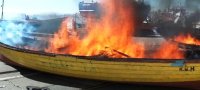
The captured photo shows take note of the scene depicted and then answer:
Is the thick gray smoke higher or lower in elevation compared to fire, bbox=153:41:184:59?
higher

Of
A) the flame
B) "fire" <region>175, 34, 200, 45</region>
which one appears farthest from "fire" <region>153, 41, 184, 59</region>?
"fire" <region>175, 34, 200, 45</region>

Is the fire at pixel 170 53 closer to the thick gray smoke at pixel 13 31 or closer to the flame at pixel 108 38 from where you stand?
the flame at pixel 108 38

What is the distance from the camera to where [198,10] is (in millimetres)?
19312

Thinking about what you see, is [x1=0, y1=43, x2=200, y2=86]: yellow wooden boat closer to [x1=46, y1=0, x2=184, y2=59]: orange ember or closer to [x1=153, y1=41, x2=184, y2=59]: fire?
[x1=46, y1=0, x2=184, y2=59]: orange ember

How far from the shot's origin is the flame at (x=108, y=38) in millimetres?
12086

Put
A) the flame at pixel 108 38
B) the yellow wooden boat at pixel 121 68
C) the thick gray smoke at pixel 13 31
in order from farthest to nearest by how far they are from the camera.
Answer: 1. the thick gray smoke at pixel 13 31
2. the flame at pixel 108 38
3. the yellow wooden boat at pixel 121 68

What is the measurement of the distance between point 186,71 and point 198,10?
10.6 meters

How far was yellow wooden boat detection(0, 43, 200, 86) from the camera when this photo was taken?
9.42 meters

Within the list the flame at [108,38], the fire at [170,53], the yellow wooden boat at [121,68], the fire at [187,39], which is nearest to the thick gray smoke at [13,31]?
the flame at [108,38]

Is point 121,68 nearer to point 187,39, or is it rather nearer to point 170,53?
point 170,53

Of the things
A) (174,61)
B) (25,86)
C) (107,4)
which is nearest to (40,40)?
(107,4)

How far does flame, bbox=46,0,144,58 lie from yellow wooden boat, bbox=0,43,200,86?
85 cm

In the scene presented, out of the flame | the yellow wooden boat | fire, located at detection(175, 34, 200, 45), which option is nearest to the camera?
the yellow wooden boat

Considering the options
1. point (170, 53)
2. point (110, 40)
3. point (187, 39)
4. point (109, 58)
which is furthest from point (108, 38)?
point (187, 39)
